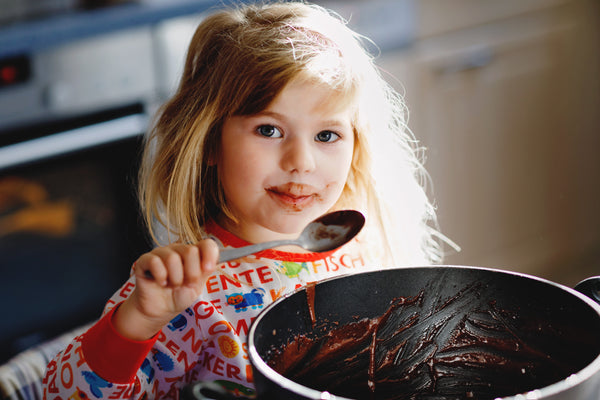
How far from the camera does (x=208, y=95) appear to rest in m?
0.81

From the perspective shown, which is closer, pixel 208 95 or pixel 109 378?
pixel 109 378

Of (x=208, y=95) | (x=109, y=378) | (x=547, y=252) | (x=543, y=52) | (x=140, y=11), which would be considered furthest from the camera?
(x=547, y=252)

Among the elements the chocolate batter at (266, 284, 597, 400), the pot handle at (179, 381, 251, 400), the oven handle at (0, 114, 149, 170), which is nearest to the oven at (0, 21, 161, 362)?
the oven handle at (0, 114, 149, 170)

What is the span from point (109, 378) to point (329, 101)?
0.35m

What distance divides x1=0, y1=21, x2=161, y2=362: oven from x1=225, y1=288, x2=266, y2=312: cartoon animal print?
78 cm

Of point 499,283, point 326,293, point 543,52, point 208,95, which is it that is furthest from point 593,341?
point 543,52

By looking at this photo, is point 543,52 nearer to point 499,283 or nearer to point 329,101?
point 329,101

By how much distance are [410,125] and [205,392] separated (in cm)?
167

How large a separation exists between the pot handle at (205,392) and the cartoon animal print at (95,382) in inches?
9.2

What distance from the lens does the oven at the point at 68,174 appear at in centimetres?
155

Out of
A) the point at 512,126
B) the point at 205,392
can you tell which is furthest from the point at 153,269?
the point at 512,126

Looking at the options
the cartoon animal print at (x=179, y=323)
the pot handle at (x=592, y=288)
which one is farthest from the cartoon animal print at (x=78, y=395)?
the pot handle at (x=592, y=288)

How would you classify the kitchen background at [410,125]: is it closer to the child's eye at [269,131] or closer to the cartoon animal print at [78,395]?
the child's eye at [269,131]

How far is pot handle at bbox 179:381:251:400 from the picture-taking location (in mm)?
459
